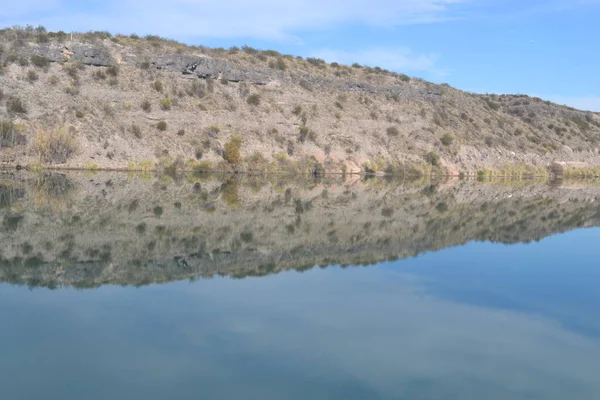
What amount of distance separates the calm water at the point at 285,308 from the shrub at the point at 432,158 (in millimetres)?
46335

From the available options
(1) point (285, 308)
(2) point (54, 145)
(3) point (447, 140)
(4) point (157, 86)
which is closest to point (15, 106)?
(2) point (54, 145)

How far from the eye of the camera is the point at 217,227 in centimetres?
2125

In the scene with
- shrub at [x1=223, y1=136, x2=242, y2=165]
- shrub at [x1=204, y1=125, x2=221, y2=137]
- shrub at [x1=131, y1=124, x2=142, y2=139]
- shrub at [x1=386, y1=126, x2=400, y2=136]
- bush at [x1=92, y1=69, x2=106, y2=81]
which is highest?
bush at [x1=92, y1=69, x2=106, y2=81]

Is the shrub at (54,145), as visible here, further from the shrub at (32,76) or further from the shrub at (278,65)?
the shrub at (278,65)

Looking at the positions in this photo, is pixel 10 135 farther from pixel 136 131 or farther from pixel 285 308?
pixel 285 308

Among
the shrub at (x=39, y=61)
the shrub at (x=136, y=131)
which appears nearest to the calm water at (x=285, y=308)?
the shrub at (x=136, y=131)

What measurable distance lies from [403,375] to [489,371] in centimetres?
126

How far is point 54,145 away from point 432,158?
131ft

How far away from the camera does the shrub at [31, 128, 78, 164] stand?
46.7m

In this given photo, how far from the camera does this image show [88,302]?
1132cm

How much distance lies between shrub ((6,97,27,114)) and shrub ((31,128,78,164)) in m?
4.26

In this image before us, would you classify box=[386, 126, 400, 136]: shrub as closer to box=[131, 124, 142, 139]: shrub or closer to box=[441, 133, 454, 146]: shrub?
box=[441, 133, 454, 146]: shrub

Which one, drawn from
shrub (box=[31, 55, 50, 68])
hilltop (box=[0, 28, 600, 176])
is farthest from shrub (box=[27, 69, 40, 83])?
shrub (box=[31, 55, 50, 68])

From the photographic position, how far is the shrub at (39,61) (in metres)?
56.1
